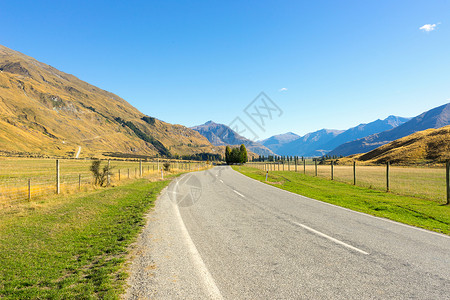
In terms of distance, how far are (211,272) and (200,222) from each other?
3.74m

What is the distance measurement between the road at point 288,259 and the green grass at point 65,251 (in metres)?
0.48

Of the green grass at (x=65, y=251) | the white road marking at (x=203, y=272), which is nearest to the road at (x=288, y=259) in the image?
the white road marking at (x=203, y=272)

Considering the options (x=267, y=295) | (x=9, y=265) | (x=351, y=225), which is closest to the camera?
(x=267, y=295)

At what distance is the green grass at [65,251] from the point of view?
12.0 ft

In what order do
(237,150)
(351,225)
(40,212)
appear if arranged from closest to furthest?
(351,225) < (40,212) < (237,150)

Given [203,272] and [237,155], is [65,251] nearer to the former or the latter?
[203,272]

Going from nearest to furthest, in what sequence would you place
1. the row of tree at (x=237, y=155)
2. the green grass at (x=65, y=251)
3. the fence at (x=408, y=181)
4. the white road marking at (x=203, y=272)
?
1. the white road marking at (x=203, y=272)
2. the green grass at (x=65, y=251)
3. the fence at (x=408, y=181)
4. the row of tree at (x=237, y=155)

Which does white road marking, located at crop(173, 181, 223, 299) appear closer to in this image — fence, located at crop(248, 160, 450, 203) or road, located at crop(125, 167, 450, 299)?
road, located at crop(125, 167, 450, 299)

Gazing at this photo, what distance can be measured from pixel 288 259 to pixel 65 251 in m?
4.86

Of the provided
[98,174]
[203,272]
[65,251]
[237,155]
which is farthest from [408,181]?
[237,155]

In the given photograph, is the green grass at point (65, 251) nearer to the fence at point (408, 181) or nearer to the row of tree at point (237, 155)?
the fence at point (408, 181)

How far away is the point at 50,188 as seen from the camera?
1484 cm

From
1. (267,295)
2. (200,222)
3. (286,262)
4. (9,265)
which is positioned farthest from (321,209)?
(9,265)

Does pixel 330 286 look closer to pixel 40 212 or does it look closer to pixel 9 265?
pixel 9 265
